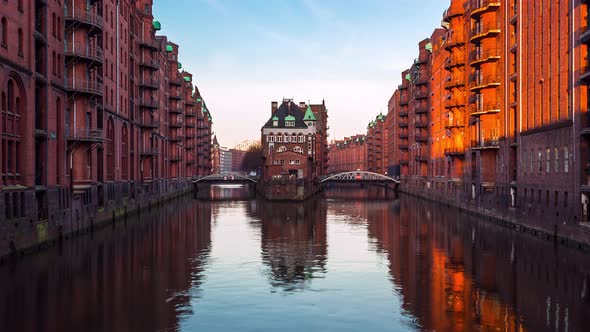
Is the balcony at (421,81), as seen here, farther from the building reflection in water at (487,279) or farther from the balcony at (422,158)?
the building reflection in water at (487,279)

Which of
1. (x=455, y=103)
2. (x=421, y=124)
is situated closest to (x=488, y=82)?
(x=455, y=103)

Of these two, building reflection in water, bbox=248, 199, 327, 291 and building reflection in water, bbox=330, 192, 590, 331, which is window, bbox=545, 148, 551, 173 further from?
building reflection in water, bbox=248, 199, 327, 291

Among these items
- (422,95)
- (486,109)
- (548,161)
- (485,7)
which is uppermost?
(485,7)

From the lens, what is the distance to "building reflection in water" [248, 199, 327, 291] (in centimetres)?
2992

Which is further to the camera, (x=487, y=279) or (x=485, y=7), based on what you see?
(x=485, y=7)

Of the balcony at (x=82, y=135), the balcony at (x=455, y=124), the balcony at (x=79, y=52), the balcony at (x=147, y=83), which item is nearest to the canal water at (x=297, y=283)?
the balcony at (x=82, y=135)

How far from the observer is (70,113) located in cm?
4566

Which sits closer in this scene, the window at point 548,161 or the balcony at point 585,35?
the balcony at point 585,35

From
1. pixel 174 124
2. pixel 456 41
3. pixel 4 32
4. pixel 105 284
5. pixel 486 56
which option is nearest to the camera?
pixel 105 284

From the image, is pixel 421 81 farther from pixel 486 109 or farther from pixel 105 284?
pixel 105 284

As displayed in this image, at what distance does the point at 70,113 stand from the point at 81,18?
7.04 metres

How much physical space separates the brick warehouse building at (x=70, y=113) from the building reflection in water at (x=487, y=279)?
21.7 metres

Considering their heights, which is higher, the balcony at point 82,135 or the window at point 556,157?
the balcony at point 82,135

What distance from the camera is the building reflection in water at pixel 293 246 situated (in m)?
29.9
